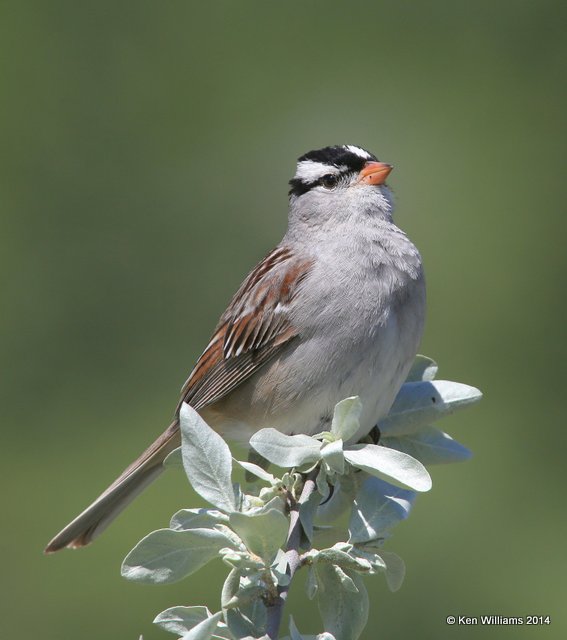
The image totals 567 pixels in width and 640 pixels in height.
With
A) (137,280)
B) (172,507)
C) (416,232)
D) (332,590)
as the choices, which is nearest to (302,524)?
(332,590)

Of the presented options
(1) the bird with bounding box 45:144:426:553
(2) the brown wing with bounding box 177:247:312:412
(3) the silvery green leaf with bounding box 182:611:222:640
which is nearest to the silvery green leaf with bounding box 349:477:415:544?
(3) the silvery green leaf with bounding box 182:611:222:640

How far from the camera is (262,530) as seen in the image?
1.20 meters

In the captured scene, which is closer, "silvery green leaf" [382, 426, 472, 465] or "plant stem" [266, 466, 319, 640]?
"plant stem" [266, 466, 319, 640]

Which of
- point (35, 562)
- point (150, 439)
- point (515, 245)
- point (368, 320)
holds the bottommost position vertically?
point (35, 562)

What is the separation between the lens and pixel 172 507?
8.79ft

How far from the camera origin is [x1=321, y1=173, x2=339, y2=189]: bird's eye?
2295mm

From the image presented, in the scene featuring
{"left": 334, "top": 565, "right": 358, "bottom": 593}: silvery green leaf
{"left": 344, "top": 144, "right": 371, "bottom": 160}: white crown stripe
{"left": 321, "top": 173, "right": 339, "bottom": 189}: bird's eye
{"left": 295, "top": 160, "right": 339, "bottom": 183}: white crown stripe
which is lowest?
{"left": 334, "top": 565, "right": 358, "bottom": 593}: silvery green leaf

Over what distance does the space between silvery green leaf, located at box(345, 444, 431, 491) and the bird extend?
1.43 feet

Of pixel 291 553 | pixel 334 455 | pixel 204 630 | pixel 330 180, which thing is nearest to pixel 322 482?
pixel 334 455

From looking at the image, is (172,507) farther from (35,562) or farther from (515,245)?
(515,245)

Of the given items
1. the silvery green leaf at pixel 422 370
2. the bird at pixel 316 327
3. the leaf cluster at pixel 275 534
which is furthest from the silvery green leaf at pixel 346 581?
the silvery green leaf at pixel 422 370

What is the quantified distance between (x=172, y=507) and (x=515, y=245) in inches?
50.4

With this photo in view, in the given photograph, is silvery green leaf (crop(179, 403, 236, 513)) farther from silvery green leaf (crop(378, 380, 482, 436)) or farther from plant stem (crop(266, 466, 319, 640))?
silvery green leaf (crop(378, 380, 482, 436))

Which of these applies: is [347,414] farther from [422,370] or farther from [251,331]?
[251,331]
